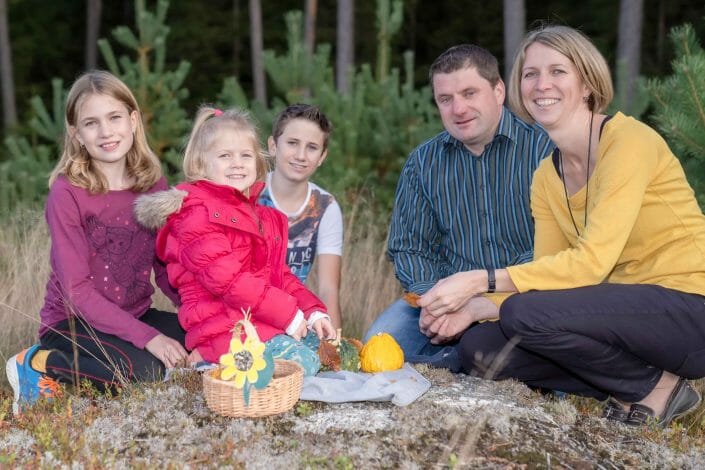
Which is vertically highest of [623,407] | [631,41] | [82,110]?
[631,41]

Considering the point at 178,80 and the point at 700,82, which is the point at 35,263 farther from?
the point at 700,82

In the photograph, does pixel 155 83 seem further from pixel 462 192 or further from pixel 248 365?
pixel 248 365

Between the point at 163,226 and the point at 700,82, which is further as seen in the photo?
the point at 700,82

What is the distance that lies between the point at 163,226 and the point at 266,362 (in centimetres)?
101

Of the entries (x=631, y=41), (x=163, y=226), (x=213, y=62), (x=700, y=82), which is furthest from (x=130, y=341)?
(x=213, y=62)

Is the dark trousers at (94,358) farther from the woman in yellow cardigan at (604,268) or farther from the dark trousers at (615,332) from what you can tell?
the dark trousers at (615,332)

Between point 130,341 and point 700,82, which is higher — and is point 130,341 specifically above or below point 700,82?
below

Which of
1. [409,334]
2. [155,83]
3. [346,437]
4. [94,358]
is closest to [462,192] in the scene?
[409,334]

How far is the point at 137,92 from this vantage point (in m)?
8.23

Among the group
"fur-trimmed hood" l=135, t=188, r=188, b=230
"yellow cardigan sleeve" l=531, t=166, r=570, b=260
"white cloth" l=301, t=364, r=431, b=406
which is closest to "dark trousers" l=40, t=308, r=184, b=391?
"fur-trimmed hood" l=135, t=188, r=188, b=230

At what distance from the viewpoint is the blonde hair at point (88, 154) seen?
392 cm

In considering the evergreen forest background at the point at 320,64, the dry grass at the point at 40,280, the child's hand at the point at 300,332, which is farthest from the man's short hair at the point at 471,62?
the dry grass at the point at 40,280

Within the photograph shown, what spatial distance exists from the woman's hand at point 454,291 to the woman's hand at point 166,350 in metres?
1.12

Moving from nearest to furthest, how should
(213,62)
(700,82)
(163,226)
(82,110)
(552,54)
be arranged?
(552,54) → (163,226) → (82,110) → (700,82) → (213,62)
